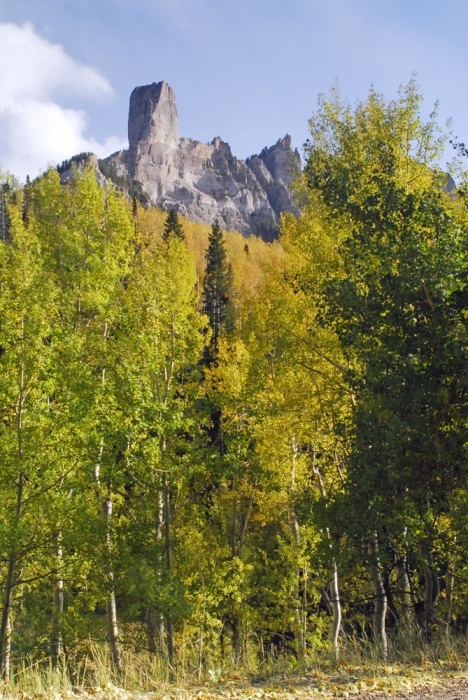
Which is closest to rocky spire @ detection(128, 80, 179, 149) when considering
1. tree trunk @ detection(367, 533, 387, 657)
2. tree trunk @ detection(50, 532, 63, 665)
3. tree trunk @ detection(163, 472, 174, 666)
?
tree trunk @ detection(50, 532, 63, 665)

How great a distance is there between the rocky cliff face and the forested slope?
452 feet

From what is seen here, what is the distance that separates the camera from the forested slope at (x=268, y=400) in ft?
21.6

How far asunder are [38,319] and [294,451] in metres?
6.94

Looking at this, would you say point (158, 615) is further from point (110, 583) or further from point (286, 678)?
point (286, 678)

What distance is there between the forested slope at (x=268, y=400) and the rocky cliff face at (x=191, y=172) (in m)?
138

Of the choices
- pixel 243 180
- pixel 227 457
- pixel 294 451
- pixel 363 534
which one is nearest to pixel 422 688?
pixel 363 534

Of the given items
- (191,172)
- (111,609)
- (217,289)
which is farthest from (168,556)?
(191,172)

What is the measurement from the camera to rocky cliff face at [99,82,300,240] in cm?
15338

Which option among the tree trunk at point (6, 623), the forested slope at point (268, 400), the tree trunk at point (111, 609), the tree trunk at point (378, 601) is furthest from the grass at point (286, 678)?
the tree trunk at point (6, 623)

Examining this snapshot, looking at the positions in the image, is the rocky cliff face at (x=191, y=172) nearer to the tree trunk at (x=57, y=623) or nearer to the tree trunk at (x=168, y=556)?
the tree trunk at (x=57, y=623)

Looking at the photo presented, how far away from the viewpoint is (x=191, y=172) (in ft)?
547

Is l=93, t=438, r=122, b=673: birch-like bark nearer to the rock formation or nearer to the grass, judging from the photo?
the grass

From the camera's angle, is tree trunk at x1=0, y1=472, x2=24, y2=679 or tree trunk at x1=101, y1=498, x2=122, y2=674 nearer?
tree trunk at x1=0, y1=472, x2=24, y2=679

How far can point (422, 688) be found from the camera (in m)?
5.45
